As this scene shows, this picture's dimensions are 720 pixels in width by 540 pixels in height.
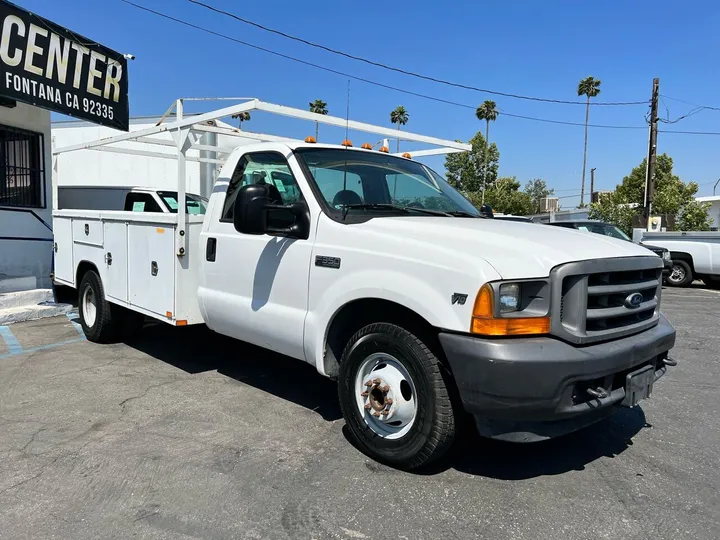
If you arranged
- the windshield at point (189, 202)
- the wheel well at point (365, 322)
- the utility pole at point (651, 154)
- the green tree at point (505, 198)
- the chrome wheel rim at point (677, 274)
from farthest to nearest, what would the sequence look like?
the green tree at point (505, 198) < the utility pole at point (651, 154) < the chrome wheel rim at point (677, 274) < the windshield at point (189, 202) < the wheel well at point (365, 322)

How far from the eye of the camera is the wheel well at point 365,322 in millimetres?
3230

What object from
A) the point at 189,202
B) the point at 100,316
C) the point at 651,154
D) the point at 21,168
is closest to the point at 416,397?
the point at 100,316

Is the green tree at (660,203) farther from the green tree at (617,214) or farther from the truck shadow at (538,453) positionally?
the truck shadow at (538,453)

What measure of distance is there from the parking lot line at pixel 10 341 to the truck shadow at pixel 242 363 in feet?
3.92

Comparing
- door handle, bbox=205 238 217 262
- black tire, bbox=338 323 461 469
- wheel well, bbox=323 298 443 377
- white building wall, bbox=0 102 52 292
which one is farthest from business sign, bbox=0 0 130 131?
black tire, bbox=338 323 461 469

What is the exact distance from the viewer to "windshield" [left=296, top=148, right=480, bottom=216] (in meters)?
4.04

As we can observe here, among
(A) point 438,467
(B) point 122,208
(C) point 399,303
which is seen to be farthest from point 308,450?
(B) point 122,208

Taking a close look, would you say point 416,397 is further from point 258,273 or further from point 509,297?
point 258,273

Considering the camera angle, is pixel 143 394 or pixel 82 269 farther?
pixel 82 269

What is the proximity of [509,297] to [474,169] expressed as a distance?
55.7 m

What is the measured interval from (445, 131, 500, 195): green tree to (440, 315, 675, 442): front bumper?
2119 inches

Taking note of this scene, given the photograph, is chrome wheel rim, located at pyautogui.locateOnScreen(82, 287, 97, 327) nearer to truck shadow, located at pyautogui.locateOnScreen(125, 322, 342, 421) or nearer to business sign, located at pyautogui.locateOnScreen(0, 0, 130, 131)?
truck shadow, located at pyautogui.locateOnScreen(125, 322, 342, 421)

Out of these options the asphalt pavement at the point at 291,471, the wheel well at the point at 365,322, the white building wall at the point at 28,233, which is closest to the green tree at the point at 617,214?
the asphalt pavement at the point at 291,471

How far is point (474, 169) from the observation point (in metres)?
56.6
